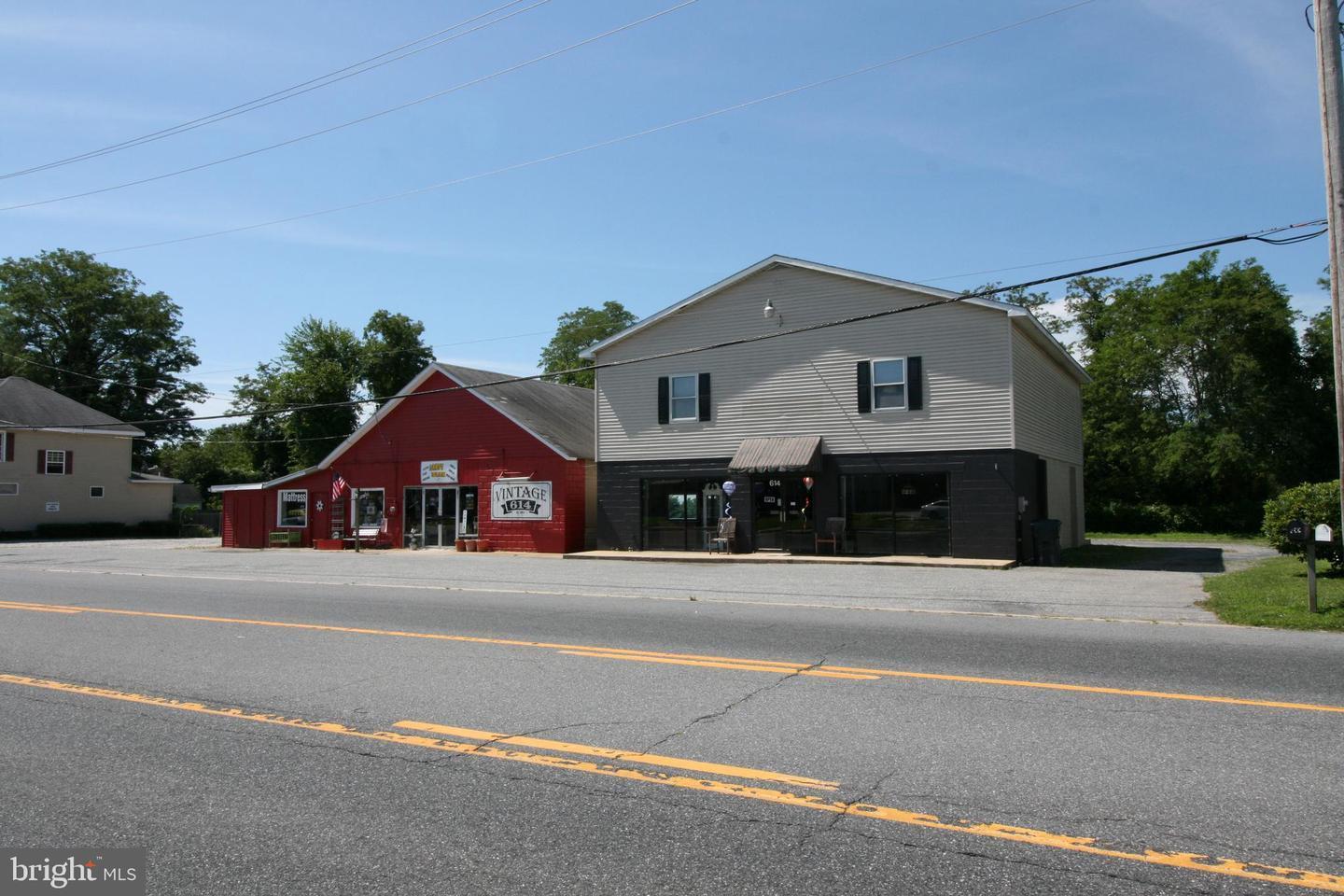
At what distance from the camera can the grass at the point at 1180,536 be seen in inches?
1355

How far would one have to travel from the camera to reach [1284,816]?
14.1 feet

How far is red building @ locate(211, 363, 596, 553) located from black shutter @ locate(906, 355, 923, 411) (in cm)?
1098

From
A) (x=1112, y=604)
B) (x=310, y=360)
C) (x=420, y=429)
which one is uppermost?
(x=310, y=360)

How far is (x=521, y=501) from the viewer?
29516mm

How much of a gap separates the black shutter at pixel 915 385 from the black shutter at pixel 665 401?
6.86m

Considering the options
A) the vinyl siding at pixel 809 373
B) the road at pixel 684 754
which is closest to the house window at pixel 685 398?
the vinyl siding at pixel 809 373

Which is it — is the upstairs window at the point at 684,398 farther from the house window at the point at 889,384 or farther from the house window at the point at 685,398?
the house window at the point at 889,384

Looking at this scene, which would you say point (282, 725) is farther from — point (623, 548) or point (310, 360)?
point (310, 360)

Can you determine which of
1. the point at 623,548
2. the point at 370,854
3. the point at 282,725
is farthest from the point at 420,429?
the point at 370,854

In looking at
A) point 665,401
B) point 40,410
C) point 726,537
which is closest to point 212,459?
point 40,410

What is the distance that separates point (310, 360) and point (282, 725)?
4820 cm

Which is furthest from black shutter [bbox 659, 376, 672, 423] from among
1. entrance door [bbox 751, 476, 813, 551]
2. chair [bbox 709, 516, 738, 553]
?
chair [bbox 709, 516, 738, 553]

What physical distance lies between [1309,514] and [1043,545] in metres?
7.23

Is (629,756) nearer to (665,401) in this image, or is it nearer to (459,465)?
(665,401)
